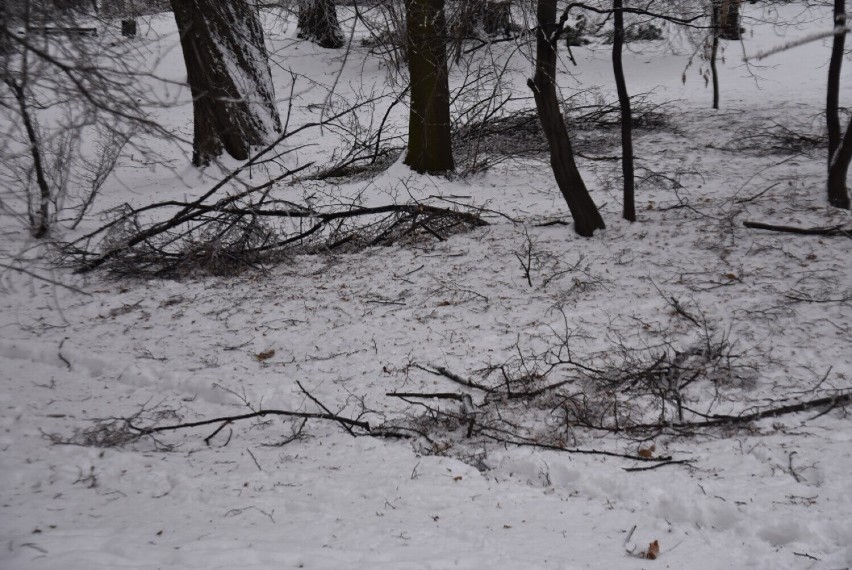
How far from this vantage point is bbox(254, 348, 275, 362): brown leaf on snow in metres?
4.85

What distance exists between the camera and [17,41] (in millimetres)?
2424

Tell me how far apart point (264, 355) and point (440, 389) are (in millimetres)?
1556

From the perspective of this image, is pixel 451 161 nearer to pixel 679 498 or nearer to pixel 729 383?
pixel 729 383

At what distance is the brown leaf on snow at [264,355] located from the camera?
15.9ft

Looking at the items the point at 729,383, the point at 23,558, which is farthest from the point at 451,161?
the point at 23,558

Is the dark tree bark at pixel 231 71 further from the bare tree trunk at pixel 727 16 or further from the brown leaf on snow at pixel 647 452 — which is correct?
the brown leaf on snow at pixel 647 452

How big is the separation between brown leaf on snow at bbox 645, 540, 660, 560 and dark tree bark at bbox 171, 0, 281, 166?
26.1 ft

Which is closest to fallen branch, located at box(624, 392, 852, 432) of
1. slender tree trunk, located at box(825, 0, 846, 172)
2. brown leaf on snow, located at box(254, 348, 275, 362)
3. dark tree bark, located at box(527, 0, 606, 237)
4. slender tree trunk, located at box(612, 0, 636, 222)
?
brown leaf on snow, located at box(254, 348, 275, 362)

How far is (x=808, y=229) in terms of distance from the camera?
593 centimetres

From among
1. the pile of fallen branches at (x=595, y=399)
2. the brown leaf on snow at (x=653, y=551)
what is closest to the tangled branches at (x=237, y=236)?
the pile of fallen branches at (x=595, y=399)

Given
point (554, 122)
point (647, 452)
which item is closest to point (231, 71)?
point (554, 122)

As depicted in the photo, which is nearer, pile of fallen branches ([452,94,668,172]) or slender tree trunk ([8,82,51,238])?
slender tree trunk ([8,82,51,238])

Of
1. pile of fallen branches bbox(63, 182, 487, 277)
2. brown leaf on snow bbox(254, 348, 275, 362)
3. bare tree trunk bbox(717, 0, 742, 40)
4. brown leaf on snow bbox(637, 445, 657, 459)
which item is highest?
bare tree trunk bbox(717, 0, 742, 40)

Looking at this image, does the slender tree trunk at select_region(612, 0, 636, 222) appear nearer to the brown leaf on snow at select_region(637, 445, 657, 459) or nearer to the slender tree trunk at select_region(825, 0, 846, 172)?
the slender tree trunk at select_region(825, 0, 846, 172)
